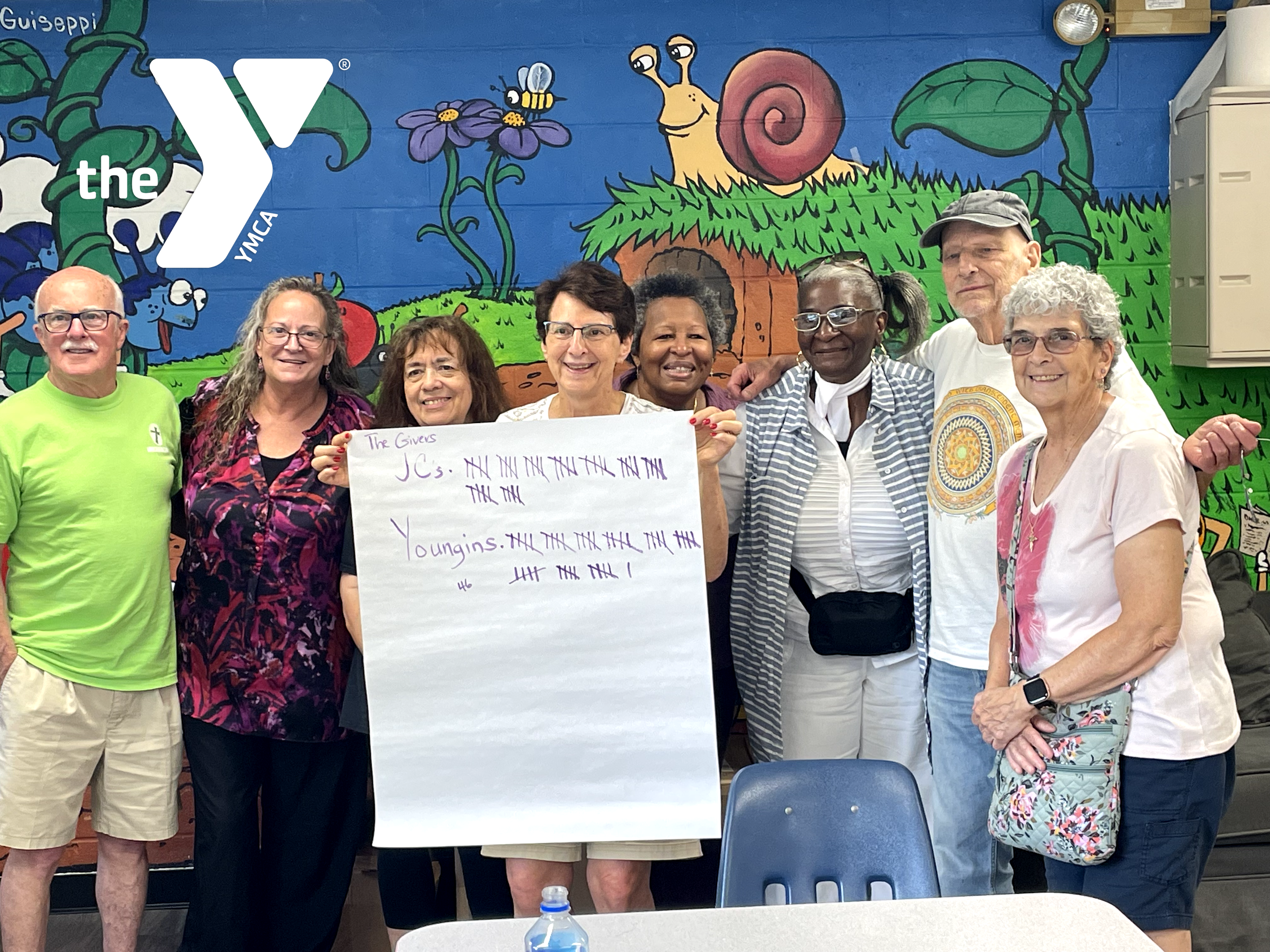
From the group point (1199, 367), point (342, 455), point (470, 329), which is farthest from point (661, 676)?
point (1199, 367)

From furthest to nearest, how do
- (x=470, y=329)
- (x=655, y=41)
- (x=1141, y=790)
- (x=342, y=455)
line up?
1. (x=655, y=41)
2. (x=470, y=329)
3. (x=342, y=455)
4. (x=1141, y=790)

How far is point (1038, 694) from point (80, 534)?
85.8 inches

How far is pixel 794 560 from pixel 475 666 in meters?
0.93

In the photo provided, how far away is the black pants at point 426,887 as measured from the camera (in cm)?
296

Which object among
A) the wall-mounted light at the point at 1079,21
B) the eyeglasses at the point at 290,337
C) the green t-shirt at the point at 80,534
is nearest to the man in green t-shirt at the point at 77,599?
the green t-shirt at the point at 80,534

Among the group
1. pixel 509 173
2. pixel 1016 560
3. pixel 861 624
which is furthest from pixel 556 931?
pixel 509 173

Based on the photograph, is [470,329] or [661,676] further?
[470,329]

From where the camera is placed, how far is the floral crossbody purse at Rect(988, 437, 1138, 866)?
2.14 m

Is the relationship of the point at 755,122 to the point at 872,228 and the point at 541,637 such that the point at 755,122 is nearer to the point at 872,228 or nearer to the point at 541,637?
the point at 872,228

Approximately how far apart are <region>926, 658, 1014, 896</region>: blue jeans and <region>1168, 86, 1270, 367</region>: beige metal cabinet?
1.62 meters

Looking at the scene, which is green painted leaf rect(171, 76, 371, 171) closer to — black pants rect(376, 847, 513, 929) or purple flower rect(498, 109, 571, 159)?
purple flower rect(498, 109, 571, 159)

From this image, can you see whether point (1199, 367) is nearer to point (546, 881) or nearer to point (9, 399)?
point (546, 881)

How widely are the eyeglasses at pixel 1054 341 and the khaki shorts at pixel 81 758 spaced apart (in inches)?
85.9

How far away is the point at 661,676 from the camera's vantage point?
2.27 metres
